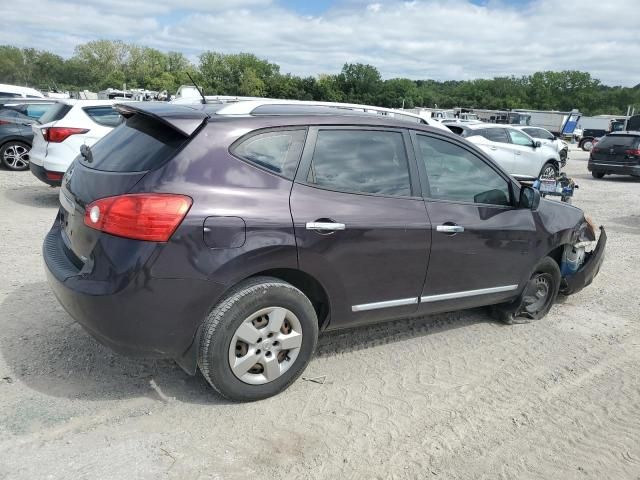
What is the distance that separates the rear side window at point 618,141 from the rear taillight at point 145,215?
17.8 metres

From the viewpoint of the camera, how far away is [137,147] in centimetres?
315

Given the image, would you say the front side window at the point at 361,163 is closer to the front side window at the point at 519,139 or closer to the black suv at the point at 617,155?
the front side window at the point at 519,139

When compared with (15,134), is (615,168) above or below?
above

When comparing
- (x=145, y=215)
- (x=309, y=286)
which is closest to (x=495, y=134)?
(x=309, y=286)

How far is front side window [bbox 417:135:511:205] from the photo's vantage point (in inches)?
151

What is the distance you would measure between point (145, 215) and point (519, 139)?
1401cm

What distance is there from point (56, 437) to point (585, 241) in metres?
4.65

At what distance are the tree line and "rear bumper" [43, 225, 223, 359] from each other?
303 ft

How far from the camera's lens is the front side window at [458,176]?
12.6ft

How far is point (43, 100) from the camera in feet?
41.1

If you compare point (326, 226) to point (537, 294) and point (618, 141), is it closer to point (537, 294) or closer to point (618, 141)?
point (537, 294)

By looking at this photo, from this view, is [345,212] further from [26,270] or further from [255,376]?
[26,270]

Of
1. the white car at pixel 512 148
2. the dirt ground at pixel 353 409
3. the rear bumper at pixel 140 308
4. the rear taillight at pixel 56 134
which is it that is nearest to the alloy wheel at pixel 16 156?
the rear taillight at pixel 56 134

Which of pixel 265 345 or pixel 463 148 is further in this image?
pixel 463 148
